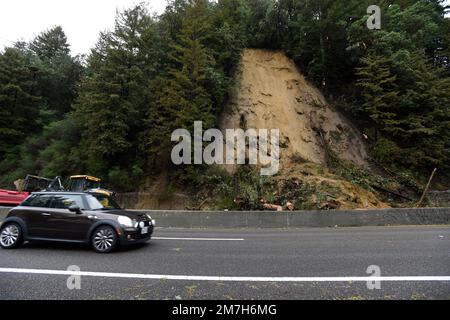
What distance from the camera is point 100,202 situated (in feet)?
27.1

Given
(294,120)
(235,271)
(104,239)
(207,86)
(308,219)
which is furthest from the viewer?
(294,120)

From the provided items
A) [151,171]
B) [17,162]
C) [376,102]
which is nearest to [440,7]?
[376,102]

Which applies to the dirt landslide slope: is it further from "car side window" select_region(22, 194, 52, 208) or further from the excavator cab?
"car side window" select_region(22, 194, 52, 208)

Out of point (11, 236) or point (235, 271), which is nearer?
point (235, 271)

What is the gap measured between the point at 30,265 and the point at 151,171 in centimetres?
1583

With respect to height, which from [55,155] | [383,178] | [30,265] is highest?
[55,155]

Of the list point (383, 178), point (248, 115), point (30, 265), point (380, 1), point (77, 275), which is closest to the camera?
point (77, 275)

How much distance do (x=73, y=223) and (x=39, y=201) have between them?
150 cm

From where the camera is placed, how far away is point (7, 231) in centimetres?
797

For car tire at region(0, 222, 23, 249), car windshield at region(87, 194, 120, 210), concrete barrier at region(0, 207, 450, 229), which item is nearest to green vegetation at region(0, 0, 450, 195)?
concrete barrier at region(0, 207, 450, 229)

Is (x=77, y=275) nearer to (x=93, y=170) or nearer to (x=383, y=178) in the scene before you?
(x=93, y=170)

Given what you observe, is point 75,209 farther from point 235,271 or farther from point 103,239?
point 235,271

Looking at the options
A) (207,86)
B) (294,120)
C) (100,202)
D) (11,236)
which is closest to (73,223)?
(100,202)

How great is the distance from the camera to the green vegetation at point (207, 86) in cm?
2011
